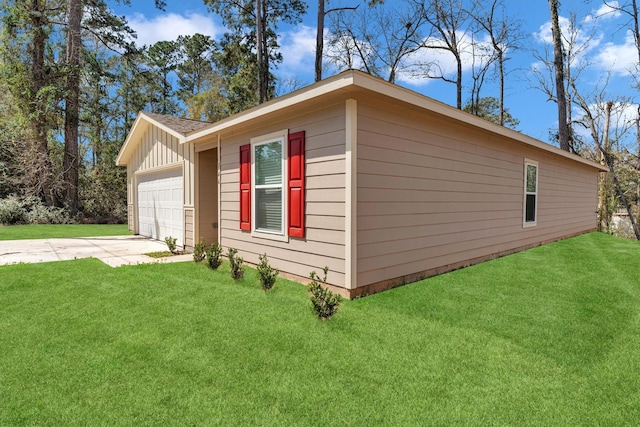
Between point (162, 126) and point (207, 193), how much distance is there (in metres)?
2.01

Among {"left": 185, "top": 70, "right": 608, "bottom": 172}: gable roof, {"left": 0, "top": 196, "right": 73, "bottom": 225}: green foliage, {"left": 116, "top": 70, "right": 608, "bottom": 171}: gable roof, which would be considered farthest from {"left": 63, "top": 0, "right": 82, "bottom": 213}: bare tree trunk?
{"left": 185, "top": 70, "right": 608, "bottom": 172}: gable roof

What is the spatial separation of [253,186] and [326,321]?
9.03ft

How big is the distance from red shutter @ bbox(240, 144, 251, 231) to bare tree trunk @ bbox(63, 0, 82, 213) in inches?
469

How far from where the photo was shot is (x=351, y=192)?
12.4 ft

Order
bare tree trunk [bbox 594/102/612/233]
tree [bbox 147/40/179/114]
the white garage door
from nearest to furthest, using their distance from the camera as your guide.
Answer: the white garage door
bare tree trunk [bbox 594/102/612/233]
tree [bbox 147/40/179/114]

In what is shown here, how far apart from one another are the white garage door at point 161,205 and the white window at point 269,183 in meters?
3.00

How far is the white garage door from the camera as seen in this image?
7.76 metres

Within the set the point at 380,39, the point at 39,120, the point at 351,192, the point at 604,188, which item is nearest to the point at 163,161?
the point at 351,192

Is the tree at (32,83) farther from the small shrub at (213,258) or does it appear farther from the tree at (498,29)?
the tree at (498,29)

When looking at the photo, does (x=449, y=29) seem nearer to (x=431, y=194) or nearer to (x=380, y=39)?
(x=380, y=39)

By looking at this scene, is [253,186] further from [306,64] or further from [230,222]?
[306,64]

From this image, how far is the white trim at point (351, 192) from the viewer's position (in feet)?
12.4

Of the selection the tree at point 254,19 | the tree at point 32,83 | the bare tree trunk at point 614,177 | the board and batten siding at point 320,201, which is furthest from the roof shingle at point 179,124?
the bare tree trunk at point 614,177

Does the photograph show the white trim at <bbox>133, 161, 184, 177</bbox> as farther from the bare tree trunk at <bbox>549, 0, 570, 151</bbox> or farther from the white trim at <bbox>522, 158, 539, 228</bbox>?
the bare tree trunk at <bbox>549, 0, 570, 151</bbox>
